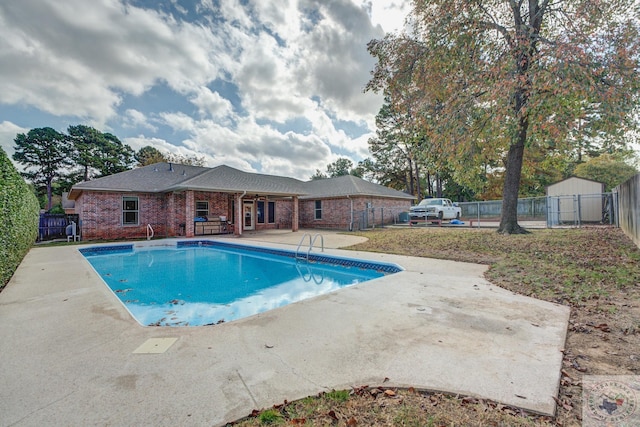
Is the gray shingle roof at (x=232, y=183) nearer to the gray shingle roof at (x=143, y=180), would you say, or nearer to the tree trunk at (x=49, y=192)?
the gray shingle roof at (x=143, y=180)

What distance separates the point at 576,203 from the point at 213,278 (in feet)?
57.2

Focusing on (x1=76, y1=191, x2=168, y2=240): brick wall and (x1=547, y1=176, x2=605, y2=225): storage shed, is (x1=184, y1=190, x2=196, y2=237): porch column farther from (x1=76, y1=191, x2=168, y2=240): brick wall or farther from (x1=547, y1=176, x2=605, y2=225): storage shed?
(x1=547, y1=176, x2=605, y2=225): storage shed

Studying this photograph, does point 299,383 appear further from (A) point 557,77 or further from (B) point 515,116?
(B) point 515,116

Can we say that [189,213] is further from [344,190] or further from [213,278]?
[344,190]

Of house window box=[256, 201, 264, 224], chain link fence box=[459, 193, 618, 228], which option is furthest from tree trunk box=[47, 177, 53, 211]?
chain link fence box=[459, 193, 618, 228]

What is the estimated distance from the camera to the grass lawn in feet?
6.14

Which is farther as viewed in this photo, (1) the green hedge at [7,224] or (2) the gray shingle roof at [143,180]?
(2) the gray shingle roof at [143,180]

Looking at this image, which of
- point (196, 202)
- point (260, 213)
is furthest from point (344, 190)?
point (196, 202)

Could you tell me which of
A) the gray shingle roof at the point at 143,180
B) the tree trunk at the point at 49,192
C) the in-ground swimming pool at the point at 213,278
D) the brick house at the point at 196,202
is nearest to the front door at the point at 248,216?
the brick house at the point at 196,202

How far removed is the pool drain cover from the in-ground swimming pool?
1.56m

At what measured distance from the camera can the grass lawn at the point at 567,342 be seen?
1870 millimetres

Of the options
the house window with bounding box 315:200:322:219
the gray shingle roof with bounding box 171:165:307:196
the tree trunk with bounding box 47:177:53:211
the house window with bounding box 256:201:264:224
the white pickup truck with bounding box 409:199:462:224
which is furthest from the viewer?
the tree trunk with bounding box 47:177:53:211

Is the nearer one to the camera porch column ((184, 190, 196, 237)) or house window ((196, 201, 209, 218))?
porch column ((184, 190, 196, 237))

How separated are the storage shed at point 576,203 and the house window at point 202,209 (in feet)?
60.5
